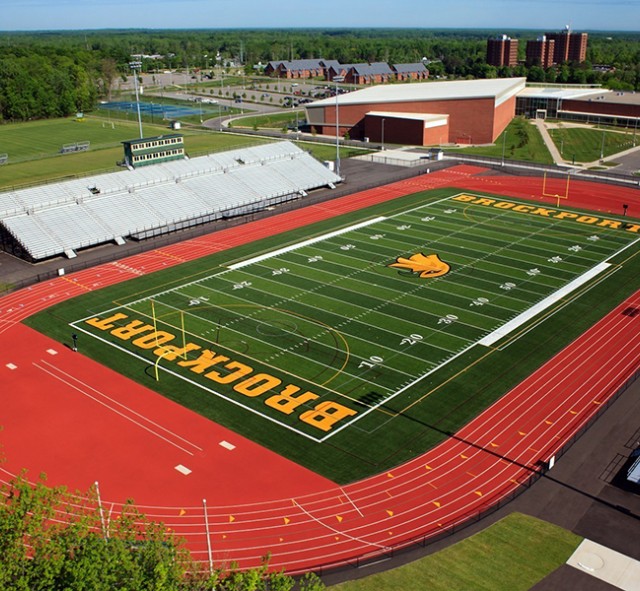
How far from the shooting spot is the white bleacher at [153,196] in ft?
173

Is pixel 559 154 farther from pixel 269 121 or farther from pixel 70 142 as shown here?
pixel 70 142

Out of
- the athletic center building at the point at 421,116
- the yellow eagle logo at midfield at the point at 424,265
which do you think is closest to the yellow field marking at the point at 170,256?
the yellow eagle logo at midfield at the point at 424,265

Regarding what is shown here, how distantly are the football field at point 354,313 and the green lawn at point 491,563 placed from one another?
6268 millimetres

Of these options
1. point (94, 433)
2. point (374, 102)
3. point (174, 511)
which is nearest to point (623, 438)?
point (174, 511)

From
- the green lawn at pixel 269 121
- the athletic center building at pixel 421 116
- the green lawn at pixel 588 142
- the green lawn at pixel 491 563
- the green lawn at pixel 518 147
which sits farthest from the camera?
the green lawn at pixel 269 121

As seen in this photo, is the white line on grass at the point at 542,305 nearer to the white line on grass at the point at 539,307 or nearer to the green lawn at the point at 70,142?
the white line on grass at the point at 539,307

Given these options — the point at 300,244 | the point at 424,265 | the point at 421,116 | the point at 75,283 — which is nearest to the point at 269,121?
the point at 421,116

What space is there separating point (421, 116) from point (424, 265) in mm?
53301

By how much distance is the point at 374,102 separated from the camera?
330 feet

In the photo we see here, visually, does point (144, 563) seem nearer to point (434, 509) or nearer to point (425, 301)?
point (434, 509)

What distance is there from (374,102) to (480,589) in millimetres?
88087

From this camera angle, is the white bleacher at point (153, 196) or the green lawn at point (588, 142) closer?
the white bleacher at point (153, 196)

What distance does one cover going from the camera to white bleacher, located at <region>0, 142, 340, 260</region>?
173 ft

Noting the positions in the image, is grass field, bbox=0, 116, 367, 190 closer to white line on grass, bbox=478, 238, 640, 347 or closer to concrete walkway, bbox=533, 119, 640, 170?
concrete walkway, bbox=533, 119, 640, 170
